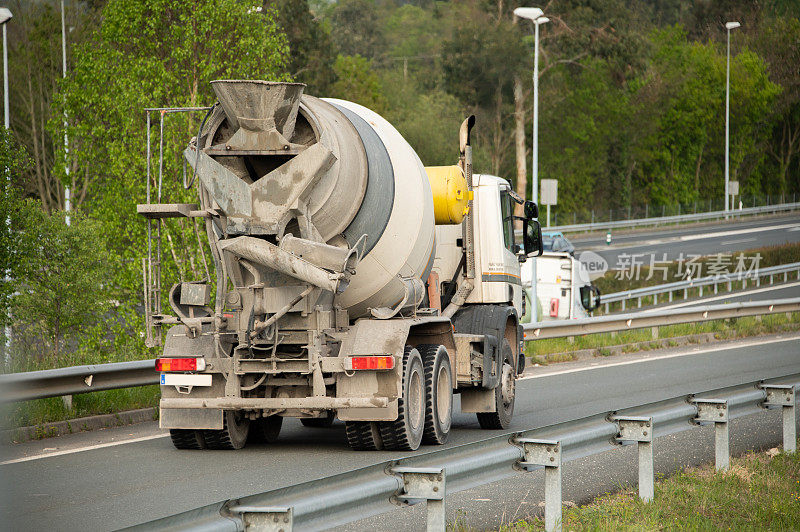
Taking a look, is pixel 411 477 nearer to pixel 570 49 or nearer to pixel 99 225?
pixel 99 225

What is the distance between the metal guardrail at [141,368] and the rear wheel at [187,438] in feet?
4.66

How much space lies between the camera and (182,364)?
10289mm

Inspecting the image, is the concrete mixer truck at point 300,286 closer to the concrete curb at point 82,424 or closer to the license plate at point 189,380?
the license plate at point 189,380

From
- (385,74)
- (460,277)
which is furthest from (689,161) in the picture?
(460,277)

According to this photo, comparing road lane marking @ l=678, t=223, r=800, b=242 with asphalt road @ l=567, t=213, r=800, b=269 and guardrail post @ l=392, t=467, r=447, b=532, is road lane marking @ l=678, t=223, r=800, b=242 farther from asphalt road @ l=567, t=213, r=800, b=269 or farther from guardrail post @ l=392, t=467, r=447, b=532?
guardrail post @ l=392, t=467, r=447, b=532

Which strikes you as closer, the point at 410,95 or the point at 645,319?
the point at 645,319

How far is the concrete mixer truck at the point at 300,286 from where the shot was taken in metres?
10.0

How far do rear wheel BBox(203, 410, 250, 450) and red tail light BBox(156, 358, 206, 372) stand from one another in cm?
73

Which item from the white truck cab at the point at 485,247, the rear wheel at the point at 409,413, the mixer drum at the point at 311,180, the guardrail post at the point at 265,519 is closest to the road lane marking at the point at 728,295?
the white truck cab at the point at 485,247

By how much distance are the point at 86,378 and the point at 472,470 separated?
23.2 ft

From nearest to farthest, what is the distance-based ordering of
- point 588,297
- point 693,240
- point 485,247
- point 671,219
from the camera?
point 485,247 < point 588,297 < point 693,240 < point 671,219

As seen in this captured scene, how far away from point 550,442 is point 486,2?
207 feet

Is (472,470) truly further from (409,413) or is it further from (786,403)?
(786,403)

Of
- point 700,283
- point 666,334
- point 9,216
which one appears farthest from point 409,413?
point 700,283
